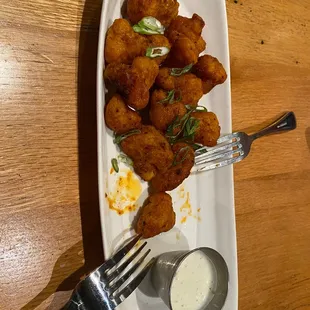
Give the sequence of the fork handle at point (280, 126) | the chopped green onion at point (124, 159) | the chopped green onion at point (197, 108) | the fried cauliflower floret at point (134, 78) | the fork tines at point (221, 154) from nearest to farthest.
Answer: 1. the fried cauliflower floret at point (134, 78)
2. the chopped green onion at point (124, 159)
3. the chopped green onion at point (197, 108)
4. the fork tines at point (221, 154)
5. the fork handle at point (280, 126)

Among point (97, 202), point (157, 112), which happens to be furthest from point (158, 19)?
point (97, 202)

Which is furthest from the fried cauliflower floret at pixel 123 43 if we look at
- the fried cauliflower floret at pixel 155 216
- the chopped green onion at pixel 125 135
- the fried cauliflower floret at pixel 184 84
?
the fried cauliflower floret at pixel 155 216

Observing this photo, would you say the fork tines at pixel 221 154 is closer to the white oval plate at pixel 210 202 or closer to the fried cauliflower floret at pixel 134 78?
the white oval plate at pixel 210 202

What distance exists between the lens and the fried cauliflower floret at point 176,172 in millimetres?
1526

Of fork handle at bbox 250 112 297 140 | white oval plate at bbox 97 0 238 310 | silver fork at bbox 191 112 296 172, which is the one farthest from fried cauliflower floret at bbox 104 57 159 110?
Answer: fork handle at bbox 250 112 297 140

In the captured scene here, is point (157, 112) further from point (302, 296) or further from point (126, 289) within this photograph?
point (302, 296)

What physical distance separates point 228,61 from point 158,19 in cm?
38

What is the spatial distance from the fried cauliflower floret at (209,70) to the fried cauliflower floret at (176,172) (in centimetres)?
28

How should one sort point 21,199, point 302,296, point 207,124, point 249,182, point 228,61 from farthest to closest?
point 302,296
point 249,182
point 228,61
point 207,124
point 21,199

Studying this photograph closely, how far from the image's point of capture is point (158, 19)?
1.57 metres

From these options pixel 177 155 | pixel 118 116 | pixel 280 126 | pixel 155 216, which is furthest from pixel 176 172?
pixel 280 126

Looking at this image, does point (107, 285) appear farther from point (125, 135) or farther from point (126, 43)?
point (126, 43)

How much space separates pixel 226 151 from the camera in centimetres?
179

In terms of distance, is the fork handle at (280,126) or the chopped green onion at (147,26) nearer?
the chopped green onion at (147,26)
